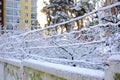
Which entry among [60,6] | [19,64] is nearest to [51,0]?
[60,6]

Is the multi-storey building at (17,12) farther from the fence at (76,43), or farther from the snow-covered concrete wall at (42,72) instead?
the fence at (76,43)

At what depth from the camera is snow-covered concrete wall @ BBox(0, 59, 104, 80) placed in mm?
2348

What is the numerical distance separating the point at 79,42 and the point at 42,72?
0.57 metres

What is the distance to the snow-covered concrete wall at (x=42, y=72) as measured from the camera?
7.70 ft

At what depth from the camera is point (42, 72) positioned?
137 inches

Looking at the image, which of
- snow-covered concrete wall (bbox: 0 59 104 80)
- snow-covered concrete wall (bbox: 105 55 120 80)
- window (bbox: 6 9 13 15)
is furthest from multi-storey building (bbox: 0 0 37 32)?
snow-covered concrete wall (bbox: 105 55 120 80)

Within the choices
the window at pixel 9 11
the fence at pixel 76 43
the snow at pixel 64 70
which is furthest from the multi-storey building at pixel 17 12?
the snow at pixel 64 70

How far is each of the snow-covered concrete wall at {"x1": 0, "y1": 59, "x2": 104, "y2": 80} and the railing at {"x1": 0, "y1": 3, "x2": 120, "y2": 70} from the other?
153 mm

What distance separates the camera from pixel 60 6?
94.3ft

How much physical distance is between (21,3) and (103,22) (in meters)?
58.4

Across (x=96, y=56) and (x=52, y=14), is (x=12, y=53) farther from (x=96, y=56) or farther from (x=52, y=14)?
(x=52, y=14)

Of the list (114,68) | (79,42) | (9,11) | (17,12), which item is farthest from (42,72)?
(17,12)

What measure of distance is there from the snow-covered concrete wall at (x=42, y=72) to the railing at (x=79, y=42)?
15cm

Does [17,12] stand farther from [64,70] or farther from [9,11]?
[64,70]
